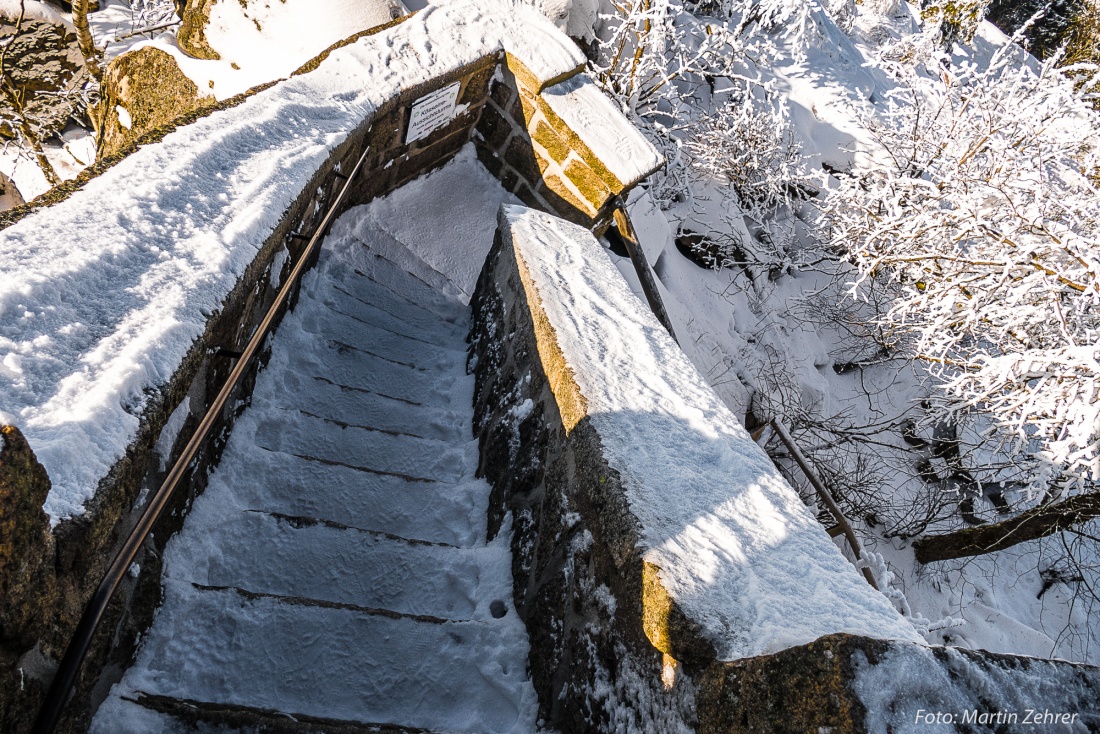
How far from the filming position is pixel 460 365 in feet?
8.87

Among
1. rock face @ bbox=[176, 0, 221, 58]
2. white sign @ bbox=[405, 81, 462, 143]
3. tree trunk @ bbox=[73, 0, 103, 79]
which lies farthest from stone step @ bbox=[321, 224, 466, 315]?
tree trunk @ bbox=[73, 0, 103, 79]

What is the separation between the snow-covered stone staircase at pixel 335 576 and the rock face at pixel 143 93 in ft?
7.79

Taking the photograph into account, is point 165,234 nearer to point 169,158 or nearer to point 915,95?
point 169,158

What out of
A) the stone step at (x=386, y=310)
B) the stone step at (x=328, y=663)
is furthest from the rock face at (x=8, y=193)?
the stone step at (x=328, y=663)

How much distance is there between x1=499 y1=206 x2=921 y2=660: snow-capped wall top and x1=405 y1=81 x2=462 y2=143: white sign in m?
1.17

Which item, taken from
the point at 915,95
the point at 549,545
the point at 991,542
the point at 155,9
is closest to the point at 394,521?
the point at 549,545

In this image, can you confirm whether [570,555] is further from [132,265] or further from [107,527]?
[132,265]

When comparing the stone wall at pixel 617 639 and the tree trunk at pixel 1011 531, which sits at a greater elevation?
the stone wall at pixel 617 639

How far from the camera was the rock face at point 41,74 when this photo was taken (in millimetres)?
7512

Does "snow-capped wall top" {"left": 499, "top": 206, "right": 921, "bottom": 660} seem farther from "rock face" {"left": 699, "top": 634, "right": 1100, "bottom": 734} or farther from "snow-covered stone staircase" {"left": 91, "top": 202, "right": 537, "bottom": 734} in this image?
"snow-covered stone staircase" {"left": 91, "top": 202, "right": 537, "bottom": 734}

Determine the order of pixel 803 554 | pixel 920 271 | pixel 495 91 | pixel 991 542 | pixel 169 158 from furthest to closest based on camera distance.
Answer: pixel 920 271
pixel 991 542
pixel 495 91
pixel 169 158
pixel 803 554

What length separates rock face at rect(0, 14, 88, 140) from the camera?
296 inches

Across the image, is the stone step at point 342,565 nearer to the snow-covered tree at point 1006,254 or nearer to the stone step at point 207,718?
the stone step at point 207,718

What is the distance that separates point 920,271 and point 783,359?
1624 millimetres
